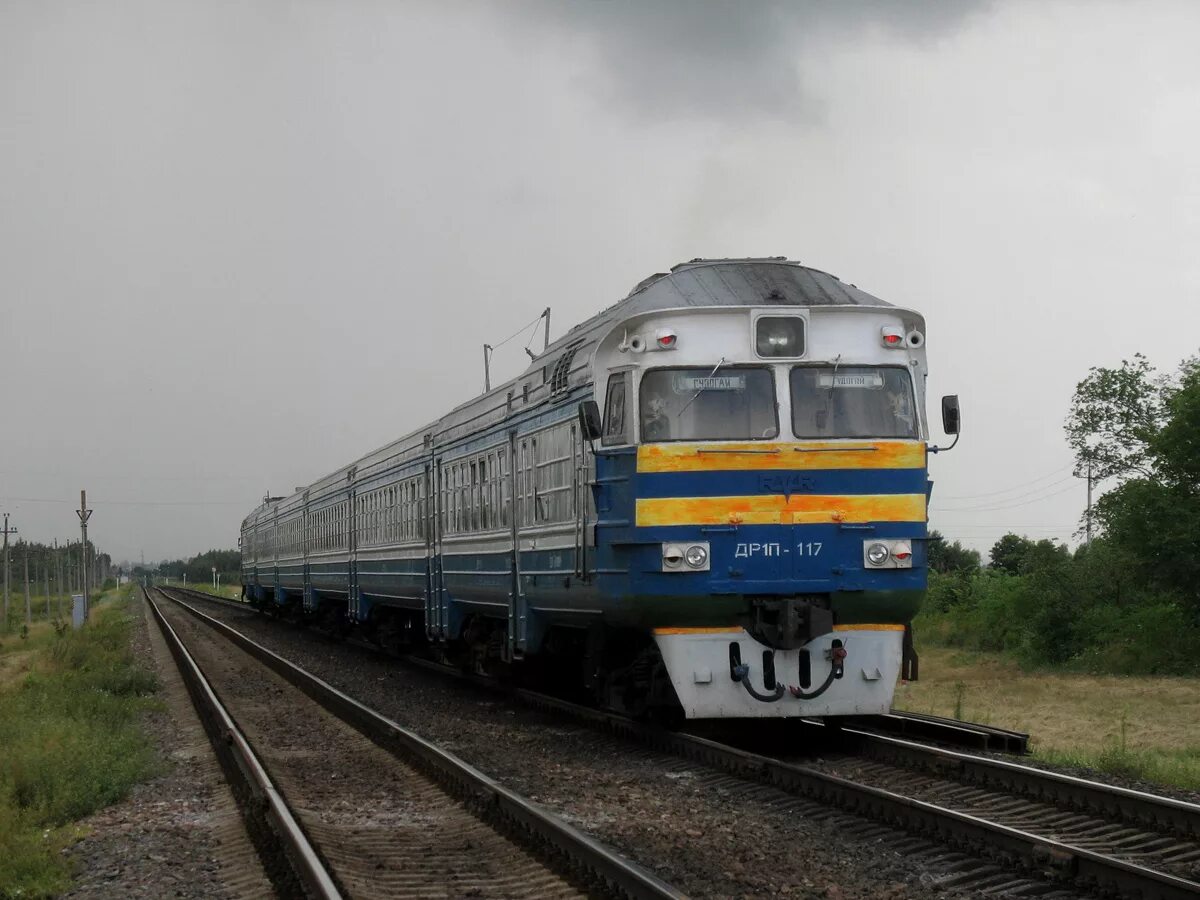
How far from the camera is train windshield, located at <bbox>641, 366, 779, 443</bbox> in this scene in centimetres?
1080

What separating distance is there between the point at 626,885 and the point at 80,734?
28.2ft

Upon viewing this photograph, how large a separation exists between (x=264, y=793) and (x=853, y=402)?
5343 mm

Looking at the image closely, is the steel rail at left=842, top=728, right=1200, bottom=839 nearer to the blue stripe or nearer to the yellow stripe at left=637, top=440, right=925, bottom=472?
the blue stripe

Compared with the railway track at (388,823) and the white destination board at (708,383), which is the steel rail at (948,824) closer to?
the railway track at (388,823)

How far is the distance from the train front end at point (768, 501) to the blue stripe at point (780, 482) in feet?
0.04

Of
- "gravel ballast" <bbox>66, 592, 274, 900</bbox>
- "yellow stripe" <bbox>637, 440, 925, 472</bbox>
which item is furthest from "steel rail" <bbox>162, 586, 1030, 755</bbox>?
"gravel ballast" <bbox>66, 592, 274, 900</bbox>

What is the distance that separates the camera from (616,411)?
36.5 feet

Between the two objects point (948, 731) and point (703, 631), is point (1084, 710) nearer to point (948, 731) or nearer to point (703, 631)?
point (948, 731)

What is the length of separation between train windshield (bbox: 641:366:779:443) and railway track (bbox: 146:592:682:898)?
9.93 feet

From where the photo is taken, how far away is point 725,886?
22.8 feet

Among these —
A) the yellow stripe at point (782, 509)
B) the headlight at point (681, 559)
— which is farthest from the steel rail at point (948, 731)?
the headlight at point (681, 559)

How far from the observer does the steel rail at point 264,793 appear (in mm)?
6984

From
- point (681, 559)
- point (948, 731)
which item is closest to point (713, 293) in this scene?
point (681, 559)

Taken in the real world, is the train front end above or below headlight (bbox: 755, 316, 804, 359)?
below
